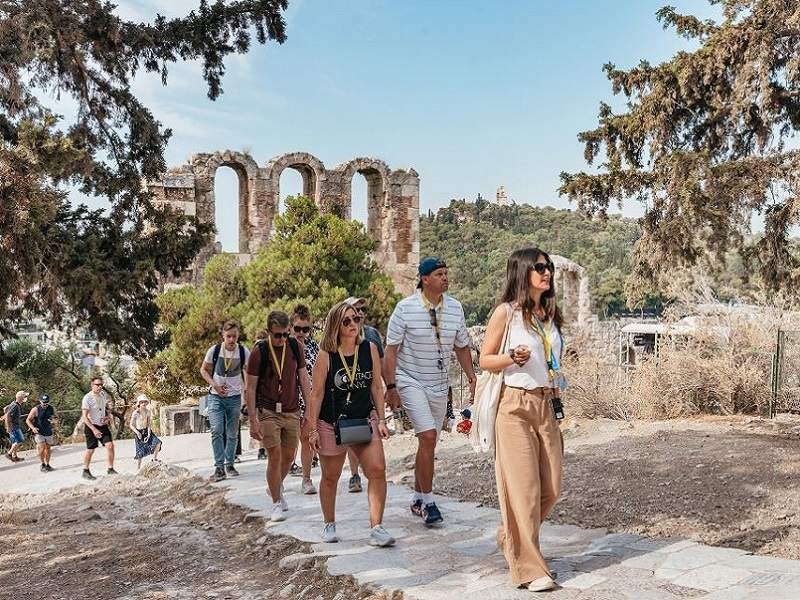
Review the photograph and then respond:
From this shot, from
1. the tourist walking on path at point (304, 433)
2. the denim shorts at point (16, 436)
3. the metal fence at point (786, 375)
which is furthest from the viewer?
the denim shorts at point (16, 436)

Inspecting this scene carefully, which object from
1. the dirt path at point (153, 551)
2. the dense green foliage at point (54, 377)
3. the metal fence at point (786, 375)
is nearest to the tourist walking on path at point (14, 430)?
the dirt path at point (153, 551)

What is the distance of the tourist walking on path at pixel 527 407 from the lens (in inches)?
168

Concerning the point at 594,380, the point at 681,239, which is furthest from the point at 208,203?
the point at 681,239

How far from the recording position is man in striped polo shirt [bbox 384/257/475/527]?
567 centimetres

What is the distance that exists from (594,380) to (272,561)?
694 centimetres

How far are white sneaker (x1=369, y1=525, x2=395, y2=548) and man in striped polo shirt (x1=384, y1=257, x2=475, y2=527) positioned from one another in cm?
57

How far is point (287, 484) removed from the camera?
7965 mm

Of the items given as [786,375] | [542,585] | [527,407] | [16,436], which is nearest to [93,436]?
[16,436]

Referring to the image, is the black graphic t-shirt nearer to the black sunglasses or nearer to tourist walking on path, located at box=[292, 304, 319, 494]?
the black sunglasses

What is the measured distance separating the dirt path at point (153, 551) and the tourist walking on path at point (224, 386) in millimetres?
433

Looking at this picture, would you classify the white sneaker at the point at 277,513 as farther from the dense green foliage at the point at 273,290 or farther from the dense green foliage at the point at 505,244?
the dense green foliage at the point at 505,244

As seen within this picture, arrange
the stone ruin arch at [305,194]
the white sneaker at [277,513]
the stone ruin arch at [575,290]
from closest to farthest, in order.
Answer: the white sneaker at [277,513]
the stone ruin arch at [305,194]
the stone ruin arch at [575,290]

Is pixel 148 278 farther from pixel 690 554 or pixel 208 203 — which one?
pixel 208 203

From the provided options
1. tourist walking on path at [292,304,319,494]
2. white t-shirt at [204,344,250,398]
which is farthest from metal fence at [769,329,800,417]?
white t-shirt at [204,344,250,398]
